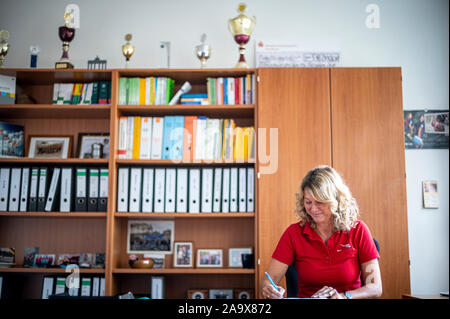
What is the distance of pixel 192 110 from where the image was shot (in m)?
2.91

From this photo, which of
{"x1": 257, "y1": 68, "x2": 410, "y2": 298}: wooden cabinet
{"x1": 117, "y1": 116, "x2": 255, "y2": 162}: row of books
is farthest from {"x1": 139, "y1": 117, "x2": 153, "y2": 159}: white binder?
{"x1": 257, "y1": 68, "x2": 410, "y2": 298}: wooden cabinet

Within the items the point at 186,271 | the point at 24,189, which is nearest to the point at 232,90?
the point at 186,271

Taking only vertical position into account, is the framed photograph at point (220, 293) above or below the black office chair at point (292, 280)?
below

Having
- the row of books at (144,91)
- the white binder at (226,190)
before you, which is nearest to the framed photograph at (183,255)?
the white binder at (226,190)

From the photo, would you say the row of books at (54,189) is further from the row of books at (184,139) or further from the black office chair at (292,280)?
the black office chair at (292,280)

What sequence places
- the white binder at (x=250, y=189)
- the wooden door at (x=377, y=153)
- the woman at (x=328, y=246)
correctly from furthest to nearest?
1. the white binder at (x=250, y=189)
2. the wooden door at (x=377, y=153)
3. the woman at (x=328, y=246)

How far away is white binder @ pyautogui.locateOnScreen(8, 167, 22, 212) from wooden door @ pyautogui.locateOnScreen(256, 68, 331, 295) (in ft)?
5.45

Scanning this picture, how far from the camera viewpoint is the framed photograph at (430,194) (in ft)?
9.93

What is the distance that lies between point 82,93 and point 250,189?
1.39 meters

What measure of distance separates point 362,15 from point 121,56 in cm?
189

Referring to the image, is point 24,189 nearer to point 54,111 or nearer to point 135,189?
point 54,111

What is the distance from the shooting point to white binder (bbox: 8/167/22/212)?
285cm

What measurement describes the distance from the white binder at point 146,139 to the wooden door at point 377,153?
4.09 ft

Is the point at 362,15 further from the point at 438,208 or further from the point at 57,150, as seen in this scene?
the point at 57,150
